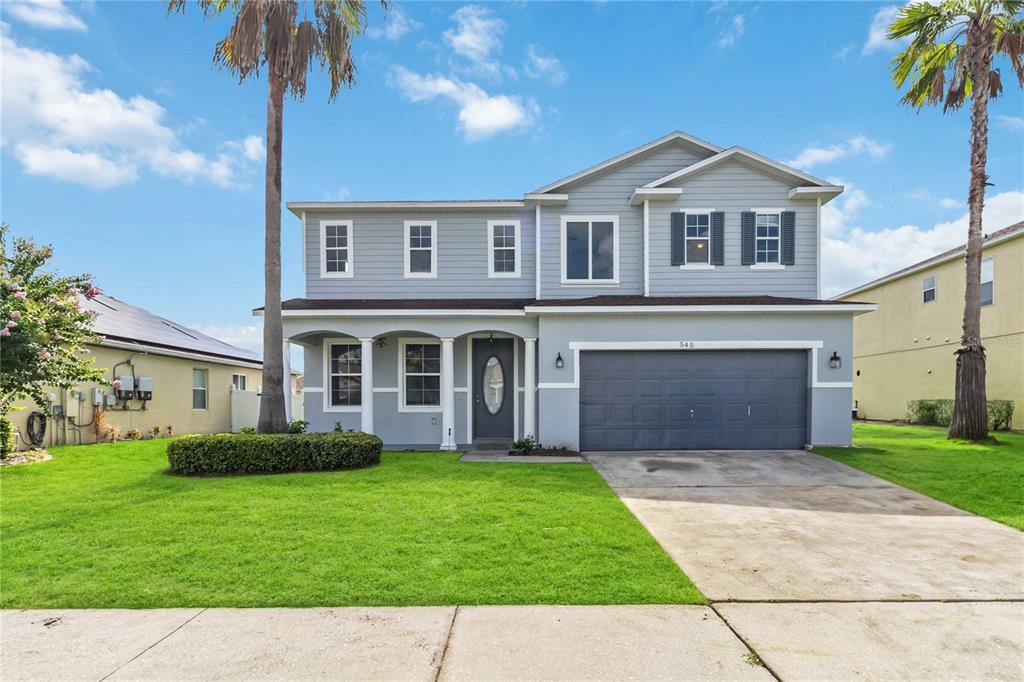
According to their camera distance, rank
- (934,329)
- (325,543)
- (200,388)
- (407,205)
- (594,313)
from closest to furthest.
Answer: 1. (325,543)
2. (594,313)
3. (407,205)
4. (200,388)
5. (934,329)

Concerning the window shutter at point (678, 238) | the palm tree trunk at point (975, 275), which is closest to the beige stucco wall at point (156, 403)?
the window shutter at point (678, 238)

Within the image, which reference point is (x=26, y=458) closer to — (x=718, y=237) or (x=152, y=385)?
(x=152, y=385)

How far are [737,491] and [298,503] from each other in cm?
663

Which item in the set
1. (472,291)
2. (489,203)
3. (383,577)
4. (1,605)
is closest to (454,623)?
(383,577)

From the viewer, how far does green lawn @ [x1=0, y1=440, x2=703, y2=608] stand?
13.0 feet

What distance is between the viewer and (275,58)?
9695mm

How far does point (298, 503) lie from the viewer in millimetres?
6633

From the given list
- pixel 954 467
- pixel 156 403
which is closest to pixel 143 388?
pixel 156 403

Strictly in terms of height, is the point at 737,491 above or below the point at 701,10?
below

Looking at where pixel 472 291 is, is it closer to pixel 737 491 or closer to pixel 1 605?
pixel 737 491

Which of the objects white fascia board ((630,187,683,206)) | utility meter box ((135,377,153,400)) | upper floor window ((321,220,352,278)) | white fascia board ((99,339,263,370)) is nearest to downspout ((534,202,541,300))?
white fascia board ((630,187,683,206))

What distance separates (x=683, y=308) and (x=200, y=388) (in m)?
16.1

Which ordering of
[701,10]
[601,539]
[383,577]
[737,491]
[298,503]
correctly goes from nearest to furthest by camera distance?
[383,577], [601,539], [298,503], [737,491], [701,10]

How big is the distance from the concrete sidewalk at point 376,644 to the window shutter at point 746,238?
1040 centimetres
